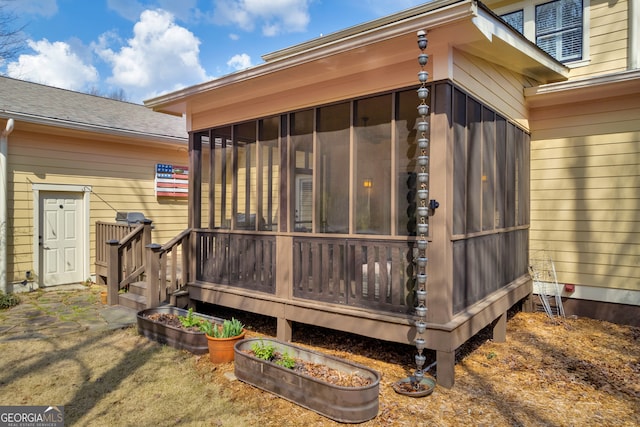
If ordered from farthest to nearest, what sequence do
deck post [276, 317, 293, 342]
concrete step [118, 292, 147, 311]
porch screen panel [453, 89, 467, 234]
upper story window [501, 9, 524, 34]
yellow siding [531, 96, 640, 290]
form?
1. upper story window [501, 9, 524, 34]
2. concrete step [118, 292, 147, 311]
3. yellow siding [531, 96, 640, 290]
4. deck post [276, 317, 293, 342]
5. porch screen panel [453, 89, 467, 234]

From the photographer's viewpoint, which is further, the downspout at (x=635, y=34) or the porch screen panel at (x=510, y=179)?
the downspout at (x=635, y=34)

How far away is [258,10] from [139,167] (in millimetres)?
9879

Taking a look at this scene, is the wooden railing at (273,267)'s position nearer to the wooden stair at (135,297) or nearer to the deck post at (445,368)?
the wooden stair at (135,297)

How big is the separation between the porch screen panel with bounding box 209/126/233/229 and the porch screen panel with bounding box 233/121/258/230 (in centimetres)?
15

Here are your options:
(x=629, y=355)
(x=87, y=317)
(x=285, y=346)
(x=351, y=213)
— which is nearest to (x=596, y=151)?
(x=629, y=355)

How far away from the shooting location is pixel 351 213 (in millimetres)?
4207

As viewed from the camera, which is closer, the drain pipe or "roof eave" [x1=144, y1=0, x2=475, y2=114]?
"roof eave" [x1=144, y1=0, x2=475, y2=114]

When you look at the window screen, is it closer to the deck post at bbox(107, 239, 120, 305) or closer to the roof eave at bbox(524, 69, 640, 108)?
the roof eave at bbox(524, 69, 640, 108)

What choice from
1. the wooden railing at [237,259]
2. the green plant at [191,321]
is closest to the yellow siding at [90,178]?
the wooden railing at [237,259]

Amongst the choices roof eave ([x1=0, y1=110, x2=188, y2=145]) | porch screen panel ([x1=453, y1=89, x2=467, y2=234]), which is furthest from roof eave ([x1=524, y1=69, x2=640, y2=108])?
roof eave ([x1=0, y1=110, x2=188, y2=145])

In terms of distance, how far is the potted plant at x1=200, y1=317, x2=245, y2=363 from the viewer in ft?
13.5

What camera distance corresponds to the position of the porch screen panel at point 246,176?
5.22 m

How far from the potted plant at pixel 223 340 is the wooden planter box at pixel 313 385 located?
0.32 meters

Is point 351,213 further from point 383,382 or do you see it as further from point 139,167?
point 139,167
